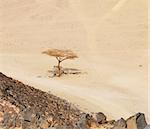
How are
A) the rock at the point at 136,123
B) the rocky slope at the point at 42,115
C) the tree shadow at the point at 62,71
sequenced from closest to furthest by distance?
1. the rock at the point at 136,123
2. the rocky slope at the point at 42,115
3. the tree shadow at the point at 62,71

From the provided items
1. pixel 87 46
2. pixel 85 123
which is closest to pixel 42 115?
pixel 85 123

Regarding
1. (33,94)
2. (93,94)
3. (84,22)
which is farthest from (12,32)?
(33,94)

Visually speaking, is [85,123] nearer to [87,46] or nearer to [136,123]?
[136,123]

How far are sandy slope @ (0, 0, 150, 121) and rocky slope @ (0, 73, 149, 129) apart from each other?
907mm

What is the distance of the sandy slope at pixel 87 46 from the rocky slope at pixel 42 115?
35.7 inches

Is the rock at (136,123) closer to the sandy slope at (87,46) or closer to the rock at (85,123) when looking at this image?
the rock at (85,123)

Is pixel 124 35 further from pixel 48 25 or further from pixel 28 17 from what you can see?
pixel 28 17

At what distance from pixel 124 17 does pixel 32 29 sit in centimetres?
298

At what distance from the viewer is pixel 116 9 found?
16.0 m

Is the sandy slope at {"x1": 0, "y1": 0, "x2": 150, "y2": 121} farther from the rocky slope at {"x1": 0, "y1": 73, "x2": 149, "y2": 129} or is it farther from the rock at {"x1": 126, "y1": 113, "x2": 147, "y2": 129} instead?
the rock at {"x1": 126, "y1": 113, "x2": 147, "y2": 129}

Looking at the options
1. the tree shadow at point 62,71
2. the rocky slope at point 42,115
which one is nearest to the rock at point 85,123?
the rocky slope at point 42,115

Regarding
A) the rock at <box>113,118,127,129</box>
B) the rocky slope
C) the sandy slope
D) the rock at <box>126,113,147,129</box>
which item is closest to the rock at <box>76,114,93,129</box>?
the rocky slope

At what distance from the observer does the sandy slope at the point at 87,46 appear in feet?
27.4

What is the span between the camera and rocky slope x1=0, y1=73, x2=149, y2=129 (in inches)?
191
